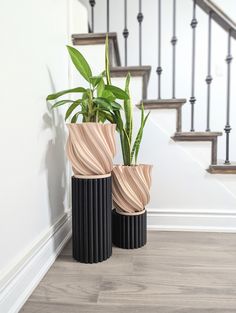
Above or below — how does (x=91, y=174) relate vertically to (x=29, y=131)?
below

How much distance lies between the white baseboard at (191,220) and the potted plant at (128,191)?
0.29 metres

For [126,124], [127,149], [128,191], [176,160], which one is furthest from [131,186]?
[176,160]

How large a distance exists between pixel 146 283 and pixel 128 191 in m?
0.43

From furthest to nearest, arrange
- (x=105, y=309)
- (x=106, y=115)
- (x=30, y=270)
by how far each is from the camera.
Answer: (x=106, y=115)
(x=30, y=270)
(x=105, y=309)

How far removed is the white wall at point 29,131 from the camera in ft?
2.53

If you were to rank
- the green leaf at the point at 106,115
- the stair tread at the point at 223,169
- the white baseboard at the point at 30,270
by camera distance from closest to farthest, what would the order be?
the white baseboard at the point at 30,270
the green leaf at the point at 106,115
the stair tread at the point at 223,169

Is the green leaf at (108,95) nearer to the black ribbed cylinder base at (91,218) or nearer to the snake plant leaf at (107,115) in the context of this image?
the snake plant leaf at (107,115)

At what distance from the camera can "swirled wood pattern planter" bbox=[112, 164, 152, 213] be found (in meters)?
1.21

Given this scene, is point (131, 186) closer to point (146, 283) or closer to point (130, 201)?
point (130, 201)

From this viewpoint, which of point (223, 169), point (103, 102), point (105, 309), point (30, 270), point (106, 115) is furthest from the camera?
point (223, 169)

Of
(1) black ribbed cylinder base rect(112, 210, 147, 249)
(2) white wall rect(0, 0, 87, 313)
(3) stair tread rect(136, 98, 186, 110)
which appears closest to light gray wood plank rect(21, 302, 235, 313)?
(2) white wall rect(0, 0, 87, 313)

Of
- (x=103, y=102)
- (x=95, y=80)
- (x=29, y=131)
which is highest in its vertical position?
(x=95, y=80)

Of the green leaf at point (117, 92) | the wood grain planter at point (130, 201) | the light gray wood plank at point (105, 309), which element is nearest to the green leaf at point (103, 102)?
the green leaf at point (117, 92)

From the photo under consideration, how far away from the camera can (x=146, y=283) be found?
36.5 inches
